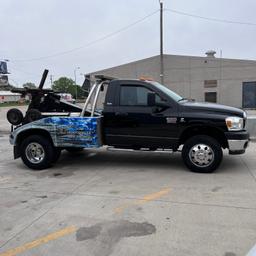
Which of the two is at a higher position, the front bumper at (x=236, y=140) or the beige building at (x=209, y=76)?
the beige building at (x=209, y=76)

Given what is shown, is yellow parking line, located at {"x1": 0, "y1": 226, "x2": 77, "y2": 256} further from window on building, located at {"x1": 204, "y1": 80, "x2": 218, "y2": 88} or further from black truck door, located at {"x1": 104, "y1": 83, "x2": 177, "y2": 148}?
window on building, located at {"x1": 204, "y1": 80, "x2": 218, "y2": 88}

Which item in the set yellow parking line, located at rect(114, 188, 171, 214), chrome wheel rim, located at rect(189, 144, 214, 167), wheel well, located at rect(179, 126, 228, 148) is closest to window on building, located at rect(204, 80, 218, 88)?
wheel well, located at rect(179, 126, 228, 148)

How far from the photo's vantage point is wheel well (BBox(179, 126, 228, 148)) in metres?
6.86

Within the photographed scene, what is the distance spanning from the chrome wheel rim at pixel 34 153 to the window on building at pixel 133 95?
2.19 m

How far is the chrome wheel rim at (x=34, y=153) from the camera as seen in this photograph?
302 inches

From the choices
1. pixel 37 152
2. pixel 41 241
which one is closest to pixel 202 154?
pixel 37 152

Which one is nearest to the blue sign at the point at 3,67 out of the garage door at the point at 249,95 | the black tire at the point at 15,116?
the garage door at the point at 249,95

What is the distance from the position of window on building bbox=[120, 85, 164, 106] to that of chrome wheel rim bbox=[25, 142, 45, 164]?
7.18ft

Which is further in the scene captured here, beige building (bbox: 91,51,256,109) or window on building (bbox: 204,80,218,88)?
window on building (bbox: 204,80,218,88)

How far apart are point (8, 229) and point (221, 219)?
2774 mm

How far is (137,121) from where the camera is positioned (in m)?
7.14

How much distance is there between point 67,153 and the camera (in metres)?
9.54

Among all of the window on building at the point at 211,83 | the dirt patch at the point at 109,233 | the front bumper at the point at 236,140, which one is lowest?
the dirt patch at the point at 109,233

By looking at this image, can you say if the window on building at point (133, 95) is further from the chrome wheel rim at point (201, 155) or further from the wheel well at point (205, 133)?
the chrome wheel rim at point (201, 155)
